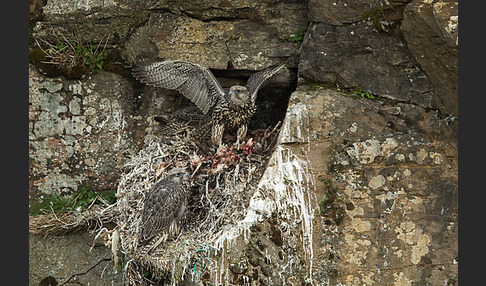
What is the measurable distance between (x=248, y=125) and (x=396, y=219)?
196 centimetres

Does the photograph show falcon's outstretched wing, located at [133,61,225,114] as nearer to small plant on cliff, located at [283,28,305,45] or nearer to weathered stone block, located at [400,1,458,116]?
small plant on cliff, located at [283,28,305,45]

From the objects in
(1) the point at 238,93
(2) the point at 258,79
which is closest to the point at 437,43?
(2) the point at 258,79

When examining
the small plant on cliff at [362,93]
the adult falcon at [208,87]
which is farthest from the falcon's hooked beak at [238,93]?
the small plant on cliff at [362,93]

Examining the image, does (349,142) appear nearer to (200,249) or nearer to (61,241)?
(200,249)

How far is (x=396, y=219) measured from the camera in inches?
198

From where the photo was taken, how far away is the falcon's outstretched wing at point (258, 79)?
591 cm

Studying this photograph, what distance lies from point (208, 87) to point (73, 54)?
4.53 feet

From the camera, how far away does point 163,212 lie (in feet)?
17.9

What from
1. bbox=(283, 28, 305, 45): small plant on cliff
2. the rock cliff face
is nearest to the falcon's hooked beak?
the rock cliff face

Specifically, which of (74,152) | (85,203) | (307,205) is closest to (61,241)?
(85,203)

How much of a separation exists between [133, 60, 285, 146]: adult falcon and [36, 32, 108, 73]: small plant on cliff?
19.5 inches

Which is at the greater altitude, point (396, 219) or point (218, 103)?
point (218, 103)

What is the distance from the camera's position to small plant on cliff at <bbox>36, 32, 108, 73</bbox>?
6145mm

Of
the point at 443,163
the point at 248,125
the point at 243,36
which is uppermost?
the point at 243,36
